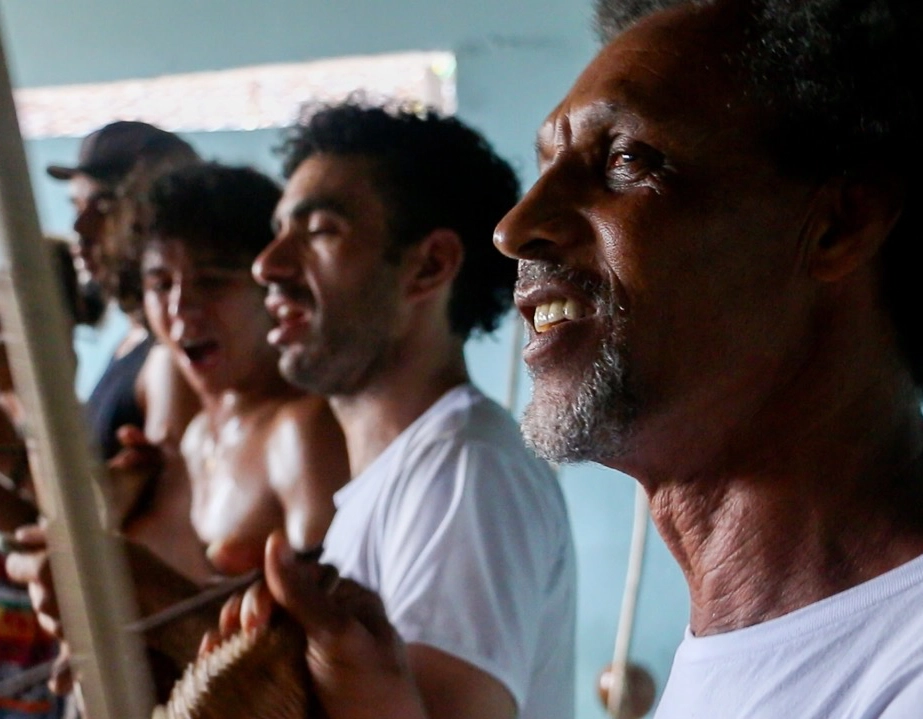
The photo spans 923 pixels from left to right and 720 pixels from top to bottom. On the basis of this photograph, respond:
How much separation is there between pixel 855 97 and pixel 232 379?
894 mm

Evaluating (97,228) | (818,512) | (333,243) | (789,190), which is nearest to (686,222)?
(789,190)

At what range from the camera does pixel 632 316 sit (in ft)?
2.05

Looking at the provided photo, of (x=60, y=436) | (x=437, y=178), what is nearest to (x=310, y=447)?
(x=437, y=178)

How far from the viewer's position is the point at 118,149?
1624 millimetres

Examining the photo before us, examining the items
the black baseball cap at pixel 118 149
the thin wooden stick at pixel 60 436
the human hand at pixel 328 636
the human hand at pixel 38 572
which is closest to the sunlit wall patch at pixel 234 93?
the black baseball cap at pixel 118 149

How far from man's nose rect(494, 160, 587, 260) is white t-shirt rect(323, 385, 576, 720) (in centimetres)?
28

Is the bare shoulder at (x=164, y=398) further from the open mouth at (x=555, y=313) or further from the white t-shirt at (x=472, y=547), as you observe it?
the open mouth at (x=555, y=313)

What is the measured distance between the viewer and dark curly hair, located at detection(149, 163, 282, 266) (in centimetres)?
137

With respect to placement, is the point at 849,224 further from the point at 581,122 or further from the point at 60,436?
the point at 60,436

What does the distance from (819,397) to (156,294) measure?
3.25ft

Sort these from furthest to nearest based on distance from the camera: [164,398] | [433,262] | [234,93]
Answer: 1. [234,93]
2. [164,398]
3. [433,262]

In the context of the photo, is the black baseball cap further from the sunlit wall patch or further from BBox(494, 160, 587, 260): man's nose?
BBox(494, 160, 587, 260): man's nose

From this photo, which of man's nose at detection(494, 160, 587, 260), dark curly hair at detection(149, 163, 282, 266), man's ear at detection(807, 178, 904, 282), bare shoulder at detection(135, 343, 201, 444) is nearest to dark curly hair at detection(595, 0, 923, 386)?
→ man's ear at detection(807, 178, 904, 282)

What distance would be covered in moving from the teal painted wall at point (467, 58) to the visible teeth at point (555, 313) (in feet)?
2.15
